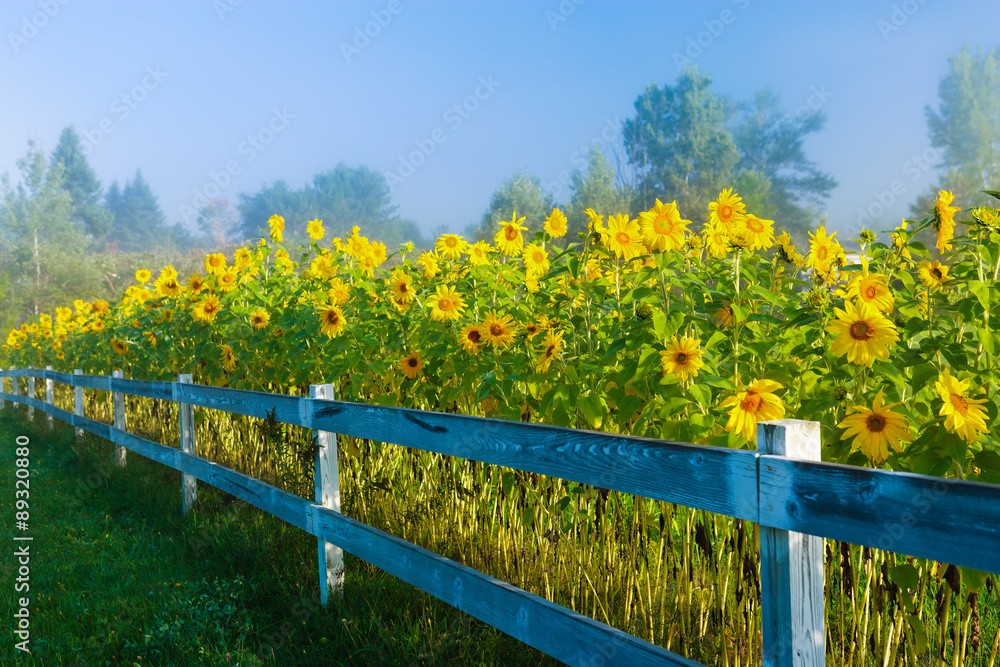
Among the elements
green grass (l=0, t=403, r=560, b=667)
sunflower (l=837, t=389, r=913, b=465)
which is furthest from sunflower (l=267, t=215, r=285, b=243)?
sunflower (l=837, t=389, r=913, b=465)

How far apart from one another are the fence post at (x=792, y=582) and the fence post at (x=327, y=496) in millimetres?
2227

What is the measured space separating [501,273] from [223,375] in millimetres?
3365

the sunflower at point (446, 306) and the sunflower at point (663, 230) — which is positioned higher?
the sunflower at point (663, 230)

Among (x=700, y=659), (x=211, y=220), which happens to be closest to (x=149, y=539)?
(x=700, y=659)

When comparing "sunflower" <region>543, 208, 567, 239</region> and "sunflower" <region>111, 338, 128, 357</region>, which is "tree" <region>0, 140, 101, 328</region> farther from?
"sunflower" <region>543, 208, 567, 239</region>

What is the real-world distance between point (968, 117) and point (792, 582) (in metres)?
52.7

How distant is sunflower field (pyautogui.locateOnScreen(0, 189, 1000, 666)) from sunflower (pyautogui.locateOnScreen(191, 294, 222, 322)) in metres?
1.42

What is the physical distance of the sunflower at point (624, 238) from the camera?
2646 millimetres

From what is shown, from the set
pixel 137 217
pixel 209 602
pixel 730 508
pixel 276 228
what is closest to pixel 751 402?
pixel 730 508

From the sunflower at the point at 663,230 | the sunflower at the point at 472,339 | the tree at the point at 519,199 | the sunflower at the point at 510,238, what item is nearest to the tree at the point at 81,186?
the tree at the point at 519,199

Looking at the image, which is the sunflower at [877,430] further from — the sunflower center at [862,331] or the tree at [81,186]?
the tree at [81,186]

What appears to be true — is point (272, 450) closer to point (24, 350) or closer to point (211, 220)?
point (24, 350)

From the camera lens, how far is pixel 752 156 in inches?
1864

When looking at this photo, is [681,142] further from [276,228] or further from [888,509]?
[888,509]
